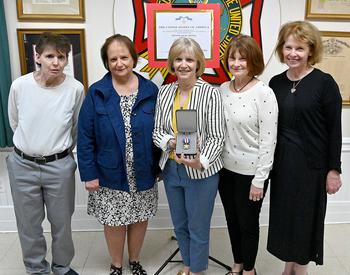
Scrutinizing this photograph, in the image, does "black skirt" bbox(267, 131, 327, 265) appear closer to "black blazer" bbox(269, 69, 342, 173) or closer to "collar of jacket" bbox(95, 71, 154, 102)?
"black blazer" bbox(269, 69, 342, 173)

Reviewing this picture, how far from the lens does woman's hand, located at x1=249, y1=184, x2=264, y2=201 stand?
1647mm

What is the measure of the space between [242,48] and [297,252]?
1.04 metres

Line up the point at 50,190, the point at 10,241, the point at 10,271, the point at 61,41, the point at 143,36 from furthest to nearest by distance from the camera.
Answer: the point at 10,241
the point at 143,36
the point at 10,271
the point at 50,190
the point at 61,41

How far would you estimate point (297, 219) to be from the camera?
1687mm

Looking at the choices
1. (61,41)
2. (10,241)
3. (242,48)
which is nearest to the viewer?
(242,48)

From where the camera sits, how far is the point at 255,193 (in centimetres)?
166

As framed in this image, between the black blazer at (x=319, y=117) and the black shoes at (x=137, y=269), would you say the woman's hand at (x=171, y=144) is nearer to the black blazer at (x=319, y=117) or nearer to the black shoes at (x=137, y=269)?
the black blazer at (x=319, y=117)

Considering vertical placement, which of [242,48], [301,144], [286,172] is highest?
[242,48]

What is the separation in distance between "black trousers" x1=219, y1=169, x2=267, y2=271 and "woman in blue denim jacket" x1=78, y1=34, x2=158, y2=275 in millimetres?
398

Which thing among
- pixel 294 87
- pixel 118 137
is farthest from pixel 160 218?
pixel 294 87

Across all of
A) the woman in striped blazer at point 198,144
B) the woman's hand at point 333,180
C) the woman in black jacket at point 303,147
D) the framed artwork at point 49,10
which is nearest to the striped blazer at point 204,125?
the woman in striped blazer at point 198,144

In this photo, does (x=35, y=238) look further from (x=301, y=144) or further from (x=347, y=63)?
(x=347, y=63)

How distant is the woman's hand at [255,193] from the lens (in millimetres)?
1647

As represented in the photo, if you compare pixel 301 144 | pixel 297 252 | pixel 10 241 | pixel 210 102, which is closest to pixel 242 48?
pixel 210 102
